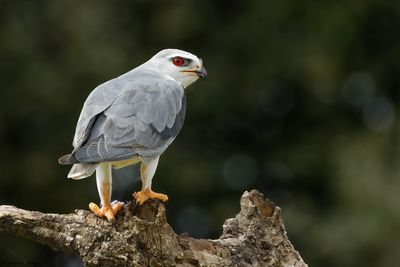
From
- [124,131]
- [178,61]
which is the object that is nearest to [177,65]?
[178,61]

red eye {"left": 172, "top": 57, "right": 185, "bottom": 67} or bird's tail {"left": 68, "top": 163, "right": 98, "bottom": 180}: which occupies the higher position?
red eye {"left": 172, "top": 57, "right": 185, "bottom": 67}

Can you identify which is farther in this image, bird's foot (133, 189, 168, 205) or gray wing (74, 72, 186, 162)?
gray wing (74, 72, 186, 162)

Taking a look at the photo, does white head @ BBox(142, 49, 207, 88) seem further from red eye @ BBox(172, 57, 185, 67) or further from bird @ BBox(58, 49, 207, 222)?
bird @ BBox(58, 49, 207, 222)

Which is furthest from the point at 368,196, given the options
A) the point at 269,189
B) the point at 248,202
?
the point at 248,202

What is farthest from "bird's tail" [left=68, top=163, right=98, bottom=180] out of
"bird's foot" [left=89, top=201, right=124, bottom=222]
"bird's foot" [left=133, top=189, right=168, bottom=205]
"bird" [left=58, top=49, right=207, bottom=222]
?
"bird's foot" [left=133, top=189, right=168, bottom=205]

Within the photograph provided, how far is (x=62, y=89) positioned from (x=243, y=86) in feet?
8.59

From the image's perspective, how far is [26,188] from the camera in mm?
14109

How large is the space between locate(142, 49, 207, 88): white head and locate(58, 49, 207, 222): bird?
48cm

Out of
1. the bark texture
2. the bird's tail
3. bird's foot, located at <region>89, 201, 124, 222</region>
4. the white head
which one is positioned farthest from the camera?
the white head

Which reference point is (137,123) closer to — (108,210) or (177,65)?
(108,210)

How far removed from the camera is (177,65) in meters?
8.73

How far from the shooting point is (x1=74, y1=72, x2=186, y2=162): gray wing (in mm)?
7180

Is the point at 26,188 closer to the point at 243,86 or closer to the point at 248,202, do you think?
the point at 243,86

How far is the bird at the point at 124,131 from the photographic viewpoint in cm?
713
